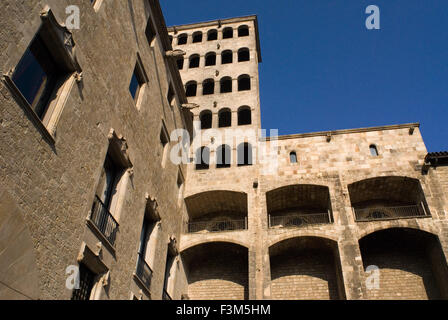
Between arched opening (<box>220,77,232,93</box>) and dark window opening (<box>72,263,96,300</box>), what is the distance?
2023 cm

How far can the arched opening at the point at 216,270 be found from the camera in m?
20.4

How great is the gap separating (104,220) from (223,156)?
42.0 feet

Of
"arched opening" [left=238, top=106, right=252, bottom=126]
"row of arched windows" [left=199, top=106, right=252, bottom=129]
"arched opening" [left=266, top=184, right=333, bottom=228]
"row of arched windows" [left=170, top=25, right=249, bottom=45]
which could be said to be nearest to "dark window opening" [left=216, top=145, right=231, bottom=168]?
"row of arched windows" [left=199, top=106, right=252, bottom=129]

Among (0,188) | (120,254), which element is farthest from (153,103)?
(0,188)

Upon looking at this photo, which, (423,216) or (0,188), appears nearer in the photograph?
(0,188)

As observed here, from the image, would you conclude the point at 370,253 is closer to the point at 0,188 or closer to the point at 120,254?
the point at 120,254

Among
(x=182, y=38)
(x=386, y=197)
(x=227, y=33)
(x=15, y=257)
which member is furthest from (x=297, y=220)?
(x=182, y=38)

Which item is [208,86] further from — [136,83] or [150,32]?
[136,83]

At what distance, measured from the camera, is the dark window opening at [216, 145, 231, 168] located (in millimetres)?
23656

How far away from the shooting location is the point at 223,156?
79.3ft

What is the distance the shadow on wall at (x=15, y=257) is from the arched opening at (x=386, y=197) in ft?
55.1

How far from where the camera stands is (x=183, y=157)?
2200cm

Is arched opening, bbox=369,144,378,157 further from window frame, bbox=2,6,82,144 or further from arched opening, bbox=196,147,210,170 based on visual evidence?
window frame, bbox=2,6,82,144
